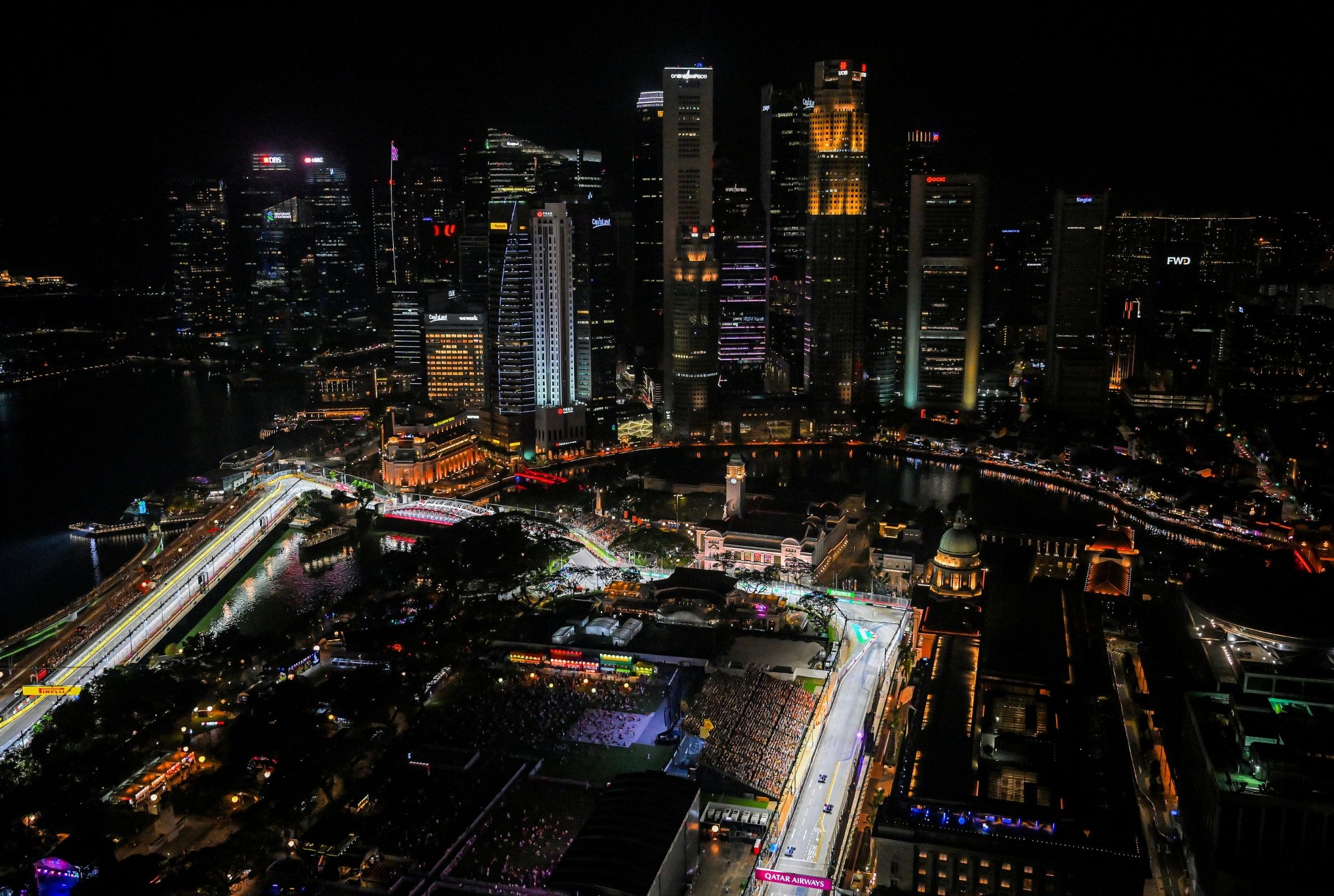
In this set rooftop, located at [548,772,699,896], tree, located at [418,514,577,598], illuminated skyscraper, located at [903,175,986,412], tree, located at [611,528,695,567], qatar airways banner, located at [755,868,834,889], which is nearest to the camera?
rooftop, located at [548,772,699,896]

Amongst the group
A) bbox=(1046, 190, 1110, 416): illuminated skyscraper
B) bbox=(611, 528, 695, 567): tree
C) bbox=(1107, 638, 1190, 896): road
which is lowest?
bbox=(1107, 638, 1190, 896): road

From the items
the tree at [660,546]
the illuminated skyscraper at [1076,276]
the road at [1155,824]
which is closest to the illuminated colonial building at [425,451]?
the tree at [660,546]

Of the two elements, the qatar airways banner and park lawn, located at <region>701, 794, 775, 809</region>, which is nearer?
the qatar airways banner

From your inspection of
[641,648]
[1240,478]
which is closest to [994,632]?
[641,648]

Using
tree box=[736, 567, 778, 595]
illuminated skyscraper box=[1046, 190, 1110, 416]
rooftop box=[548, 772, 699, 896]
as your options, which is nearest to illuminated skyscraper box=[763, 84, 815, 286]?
illuminated skyscraper box=[1046, 190, 1110, 416]

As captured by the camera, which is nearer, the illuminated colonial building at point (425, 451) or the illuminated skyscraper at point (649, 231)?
the illuminated colonial building at point (425, 451)

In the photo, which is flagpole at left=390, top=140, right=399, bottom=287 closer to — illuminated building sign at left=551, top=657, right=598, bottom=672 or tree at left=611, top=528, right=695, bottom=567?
tree at left=611, top=528, right=695, bottom=567

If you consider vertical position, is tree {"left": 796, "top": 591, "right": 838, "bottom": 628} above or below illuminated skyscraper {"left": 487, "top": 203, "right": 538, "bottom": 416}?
below

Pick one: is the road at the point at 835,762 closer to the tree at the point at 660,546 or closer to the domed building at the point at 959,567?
the domed building at the point at 959,567
